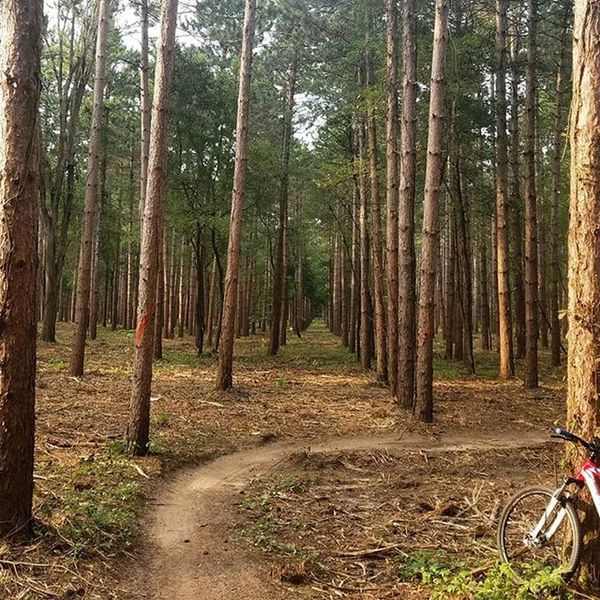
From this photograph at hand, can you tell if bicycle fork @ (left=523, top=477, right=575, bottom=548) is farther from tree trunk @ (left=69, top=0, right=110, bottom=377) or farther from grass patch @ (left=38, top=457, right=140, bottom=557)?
tree trunk @ (left=69, top=0, right=110, bottom=377)

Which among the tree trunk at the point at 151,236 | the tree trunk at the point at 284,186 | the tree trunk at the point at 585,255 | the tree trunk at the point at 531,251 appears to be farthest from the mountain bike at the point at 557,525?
A: the tree trunk at the point at 284,186

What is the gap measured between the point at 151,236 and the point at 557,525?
6.09 meters

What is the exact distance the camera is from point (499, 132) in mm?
15633

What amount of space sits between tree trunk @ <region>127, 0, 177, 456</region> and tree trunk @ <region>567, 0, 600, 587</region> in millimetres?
5529

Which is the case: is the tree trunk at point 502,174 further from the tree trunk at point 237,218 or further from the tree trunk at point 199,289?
the tree trunk at point 199,289

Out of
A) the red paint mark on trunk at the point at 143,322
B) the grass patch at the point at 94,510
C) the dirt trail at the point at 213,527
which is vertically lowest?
the dirt trail at the point at 213,527

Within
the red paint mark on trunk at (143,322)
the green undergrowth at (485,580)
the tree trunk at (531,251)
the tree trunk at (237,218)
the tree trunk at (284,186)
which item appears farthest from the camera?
the tree trunk at (284,186)

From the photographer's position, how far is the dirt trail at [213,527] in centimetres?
462

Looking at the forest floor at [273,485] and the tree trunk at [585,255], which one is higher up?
the tree trunk at [585,255]

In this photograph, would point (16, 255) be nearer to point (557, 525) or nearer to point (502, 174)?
point (557, 525)

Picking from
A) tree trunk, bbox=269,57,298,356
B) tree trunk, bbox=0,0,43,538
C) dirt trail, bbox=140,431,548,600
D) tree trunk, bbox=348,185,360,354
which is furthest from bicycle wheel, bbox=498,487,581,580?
tree trunk, bbox=348,185,360,354

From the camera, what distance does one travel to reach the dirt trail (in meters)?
4.62

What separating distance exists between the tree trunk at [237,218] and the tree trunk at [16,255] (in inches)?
319

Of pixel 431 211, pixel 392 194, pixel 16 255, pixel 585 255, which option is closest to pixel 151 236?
pixel 16 255
